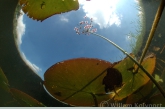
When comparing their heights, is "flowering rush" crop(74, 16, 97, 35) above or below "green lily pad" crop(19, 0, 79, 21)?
below

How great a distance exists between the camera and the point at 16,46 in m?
1.66

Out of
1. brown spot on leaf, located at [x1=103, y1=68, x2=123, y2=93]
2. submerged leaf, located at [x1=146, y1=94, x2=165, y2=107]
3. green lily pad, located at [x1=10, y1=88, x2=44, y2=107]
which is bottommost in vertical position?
submerged leaf, located at [x1=146, y1=94, x2=165, y2=107]

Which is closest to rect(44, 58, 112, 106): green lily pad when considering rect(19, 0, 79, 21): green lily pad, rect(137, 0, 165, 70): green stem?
rect(137, 0, 165, 70): green stem

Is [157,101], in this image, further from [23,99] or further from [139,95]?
[23,99]

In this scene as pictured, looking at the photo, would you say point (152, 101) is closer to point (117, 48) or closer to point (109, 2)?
point (117, 48)

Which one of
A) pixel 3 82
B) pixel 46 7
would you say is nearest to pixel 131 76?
pixel 46 7

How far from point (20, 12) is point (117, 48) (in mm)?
763

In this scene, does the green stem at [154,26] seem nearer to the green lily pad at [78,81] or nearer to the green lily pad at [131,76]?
the green lily pad at [131,76]

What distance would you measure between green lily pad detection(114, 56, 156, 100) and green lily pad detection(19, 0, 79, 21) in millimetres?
553

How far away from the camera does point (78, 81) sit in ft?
5.35

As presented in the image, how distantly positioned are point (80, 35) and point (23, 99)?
0.63 meters

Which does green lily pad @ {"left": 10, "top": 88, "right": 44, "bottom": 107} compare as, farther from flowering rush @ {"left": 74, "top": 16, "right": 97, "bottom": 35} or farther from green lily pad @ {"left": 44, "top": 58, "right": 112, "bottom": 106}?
flowering rush @ {"left": 74, "top": 16, "right": 97, "bottom": 35}

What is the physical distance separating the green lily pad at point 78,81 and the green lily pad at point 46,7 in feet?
1.23

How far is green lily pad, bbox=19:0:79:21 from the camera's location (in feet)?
5.42
